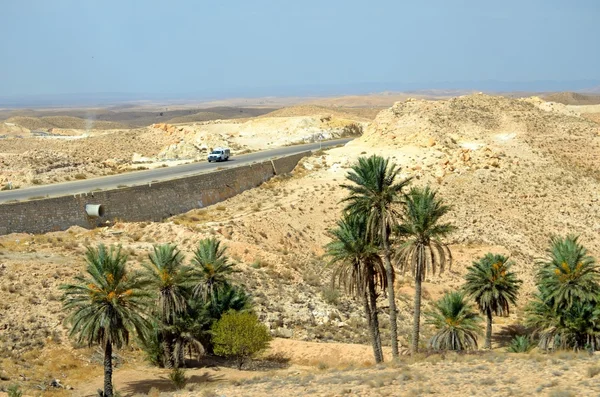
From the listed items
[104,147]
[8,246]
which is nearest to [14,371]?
[8,246]

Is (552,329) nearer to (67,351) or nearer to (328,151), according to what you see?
(67,351)

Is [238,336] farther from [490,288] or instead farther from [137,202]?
[137,202]

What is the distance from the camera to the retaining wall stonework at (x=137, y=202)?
34250 millimetres

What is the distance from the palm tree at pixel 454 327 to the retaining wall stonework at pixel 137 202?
57.7 ft

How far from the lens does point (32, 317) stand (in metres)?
26.5

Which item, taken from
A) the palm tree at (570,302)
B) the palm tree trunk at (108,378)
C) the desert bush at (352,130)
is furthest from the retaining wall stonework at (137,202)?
the desert bush at (352,130)

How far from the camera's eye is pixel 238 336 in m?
25.8

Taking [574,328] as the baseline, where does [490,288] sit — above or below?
above

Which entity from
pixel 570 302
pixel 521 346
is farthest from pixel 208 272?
pixel 570 302

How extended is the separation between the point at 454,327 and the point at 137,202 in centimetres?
1881

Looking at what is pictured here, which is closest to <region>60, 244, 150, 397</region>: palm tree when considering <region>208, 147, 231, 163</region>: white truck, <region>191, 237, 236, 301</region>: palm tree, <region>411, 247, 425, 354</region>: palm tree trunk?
<region>191, 237, 236, 301</region>: palm tree

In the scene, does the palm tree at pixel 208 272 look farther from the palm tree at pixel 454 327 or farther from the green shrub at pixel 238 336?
the palm tree at pixel 454 327

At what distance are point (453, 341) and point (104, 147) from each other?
47.9 metres

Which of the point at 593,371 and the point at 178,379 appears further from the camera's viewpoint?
the point at 178,379
